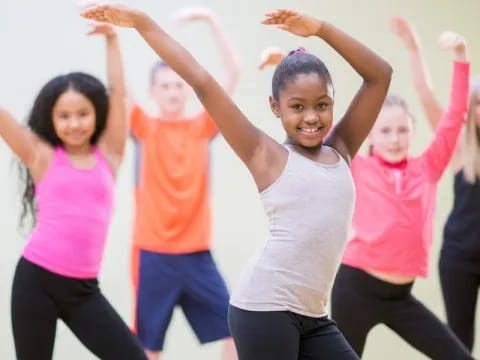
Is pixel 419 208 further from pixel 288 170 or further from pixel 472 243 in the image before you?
pixel 288 170

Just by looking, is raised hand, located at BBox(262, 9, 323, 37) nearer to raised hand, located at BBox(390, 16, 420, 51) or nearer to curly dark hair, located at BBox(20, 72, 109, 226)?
curly dark hair, located at BBox(20, 72, 109, 226)

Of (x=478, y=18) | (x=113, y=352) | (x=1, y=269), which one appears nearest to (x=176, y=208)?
(x=113, y=352)

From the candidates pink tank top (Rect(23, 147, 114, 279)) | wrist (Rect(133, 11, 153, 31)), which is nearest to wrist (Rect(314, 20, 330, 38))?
wrist (Rect(133, 11, 153, 31))

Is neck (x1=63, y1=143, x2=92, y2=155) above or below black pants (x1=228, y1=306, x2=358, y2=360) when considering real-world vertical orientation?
above

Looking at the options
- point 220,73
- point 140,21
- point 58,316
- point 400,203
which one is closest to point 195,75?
point 140,21

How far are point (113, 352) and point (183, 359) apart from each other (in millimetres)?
1491

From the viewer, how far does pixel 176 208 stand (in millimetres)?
3455

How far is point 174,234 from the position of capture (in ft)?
11.3

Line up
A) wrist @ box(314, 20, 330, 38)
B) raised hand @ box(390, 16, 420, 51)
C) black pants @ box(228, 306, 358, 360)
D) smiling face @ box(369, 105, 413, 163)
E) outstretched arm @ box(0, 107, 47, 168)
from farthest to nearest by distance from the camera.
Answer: raised hand @ box(390, 16, 420, 51), smiling face @ box(369, 105, 413, 163), outstretched arm @ box(0, 107, 47, 168), wrist @ box(314, 20, 330, 38), black pants @ box(228, 306, 358, 360)

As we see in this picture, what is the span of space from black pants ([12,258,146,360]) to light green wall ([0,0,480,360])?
122 cm

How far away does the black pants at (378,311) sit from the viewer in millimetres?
3006

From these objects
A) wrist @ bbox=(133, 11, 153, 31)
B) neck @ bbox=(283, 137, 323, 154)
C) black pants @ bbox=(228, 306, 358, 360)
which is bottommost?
black pants @ bbox=(228, 306, 358, 360)

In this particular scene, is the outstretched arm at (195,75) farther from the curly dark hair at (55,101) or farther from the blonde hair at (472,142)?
the blonde hair at (472,142)

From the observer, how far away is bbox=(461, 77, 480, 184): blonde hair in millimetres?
3516
